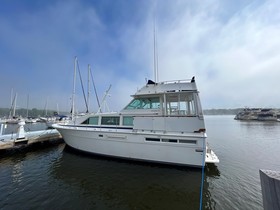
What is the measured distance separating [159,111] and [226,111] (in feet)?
545

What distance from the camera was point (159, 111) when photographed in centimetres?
722

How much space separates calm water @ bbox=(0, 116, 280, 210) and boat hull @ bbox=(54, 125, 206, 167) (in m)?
0.45

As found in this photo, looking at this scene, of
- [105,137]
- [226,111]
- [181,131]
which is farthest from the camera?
[226,111]

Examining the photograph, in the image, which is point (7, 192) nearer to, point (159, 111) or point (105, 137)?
point (105, 137)

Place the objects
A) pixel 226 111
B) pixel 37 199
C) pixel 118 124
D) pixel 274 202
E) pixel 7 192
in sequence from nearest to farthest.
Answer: pixel 274 202, pixel 37 199, pixel 7 192, pixel 118 124, pixel 226 111

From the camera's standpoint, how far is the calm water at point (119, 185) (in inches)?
163

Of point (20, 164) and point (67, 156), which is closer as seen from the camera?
point (20, 164)

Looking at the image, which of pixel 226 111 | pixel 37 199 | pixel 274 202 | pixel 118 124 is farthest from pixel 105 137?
pixel 226 111

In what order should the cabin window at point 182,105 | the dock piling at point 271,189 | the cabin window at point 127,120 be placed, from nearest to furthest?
the dock piling at point 271,189 < the cabin window at point 182,105 < the cabin window at point 127,120

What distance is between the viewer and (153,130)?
21.9ft

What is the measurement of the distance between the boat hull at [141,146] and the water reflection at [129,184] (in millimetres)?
455

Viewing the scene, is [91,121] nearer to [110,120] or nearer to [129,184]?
[110,120]

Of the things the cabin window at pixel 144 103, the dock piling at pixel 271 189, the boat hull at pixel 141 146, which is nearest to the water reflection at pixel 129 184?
the boat hull at pixel 141 146

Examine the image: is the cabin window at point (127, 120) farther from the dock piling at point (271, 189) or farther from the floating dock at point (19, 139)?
the floating dock at point (19, 139)
